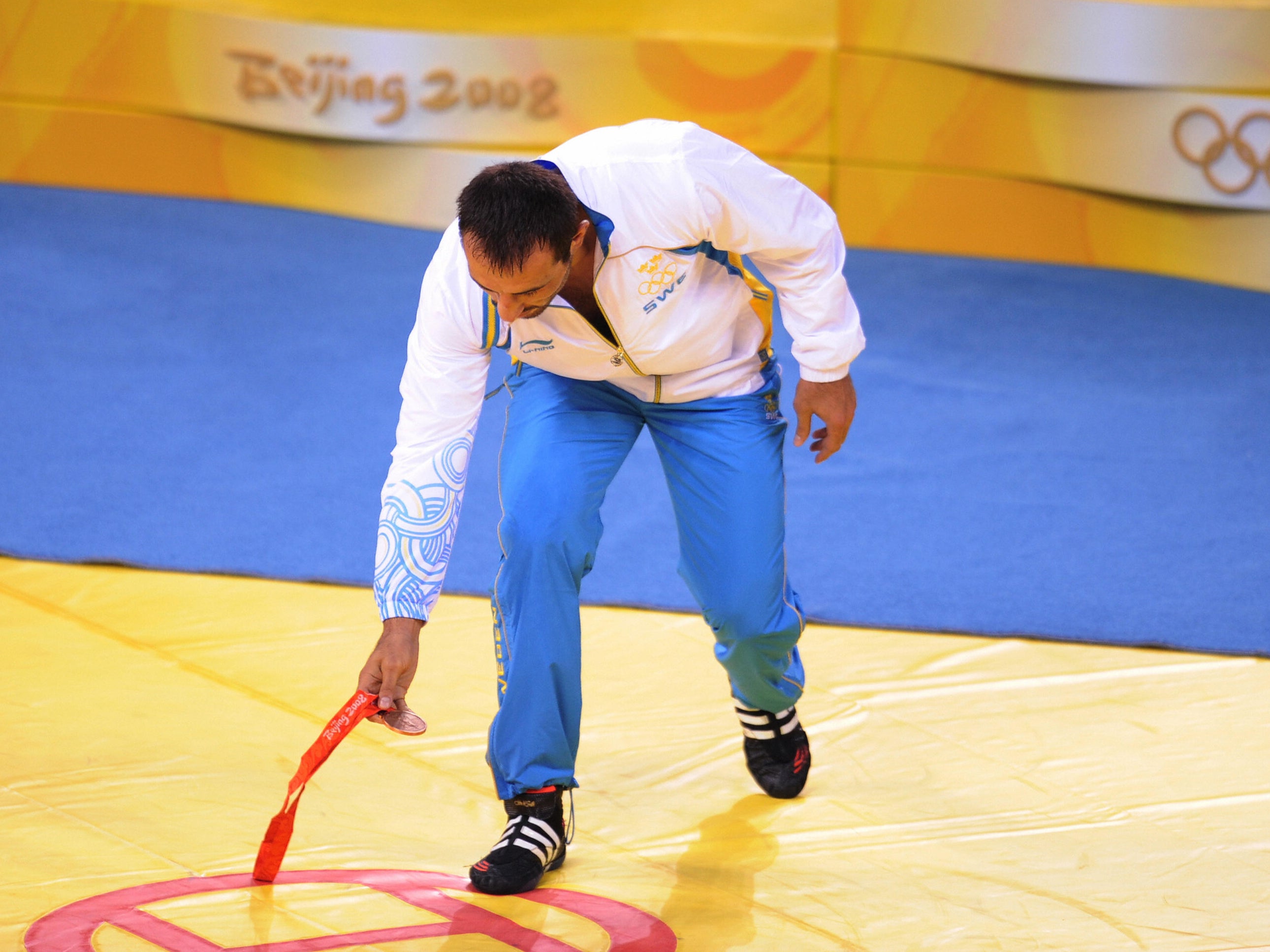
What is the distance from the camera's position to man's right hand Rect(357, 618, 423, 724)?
2.16 metres

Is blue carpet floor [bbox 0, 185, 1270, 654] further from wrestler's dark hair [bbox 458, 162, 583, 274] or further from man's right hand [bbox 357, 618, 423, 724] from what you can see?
wrestler's dark hair [bbox 458, 162, 583, 274]

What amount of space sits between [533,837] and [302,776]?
0.37 m

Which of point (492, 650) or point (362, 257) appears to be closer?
point (492, 650)

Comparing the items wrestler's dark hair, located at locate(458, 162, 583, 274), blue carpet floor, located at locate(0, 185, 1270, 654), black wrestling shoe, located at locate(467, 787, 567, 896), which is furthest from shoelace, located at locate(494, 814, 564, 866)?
blue carpet floor, located at locate(0, 185, 1270, 654)

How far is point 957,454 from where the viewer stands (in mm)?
4676

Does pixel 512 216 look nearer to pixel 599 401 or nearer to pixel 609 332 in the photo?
pixel 609 332

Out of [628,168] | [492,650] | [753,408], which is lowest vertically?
[492,650]

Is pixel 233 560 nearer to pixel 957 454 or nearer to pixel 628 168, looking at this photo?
pixel 628 168

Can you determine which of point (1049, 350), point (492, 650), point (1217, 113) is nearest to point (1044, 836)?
point (492, 650)

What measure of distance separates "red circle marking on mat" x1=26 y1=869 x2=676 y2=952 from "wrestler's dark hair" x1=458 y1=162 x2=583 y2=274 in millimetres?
932

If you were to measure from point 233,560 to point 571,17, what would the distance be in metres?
4.09

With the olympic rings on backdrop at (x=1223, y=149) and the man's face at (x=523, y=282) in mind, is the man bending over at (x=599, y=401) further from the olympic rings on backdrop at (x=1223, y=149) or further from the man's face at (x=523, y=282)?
the olympic rings on backdrop at (x=1223, y=149)

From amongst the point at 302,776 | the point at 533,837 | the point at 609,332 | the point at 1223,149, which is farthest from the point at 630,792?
the point at 1223,149

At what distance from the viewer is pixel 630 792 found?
2.72 metres
